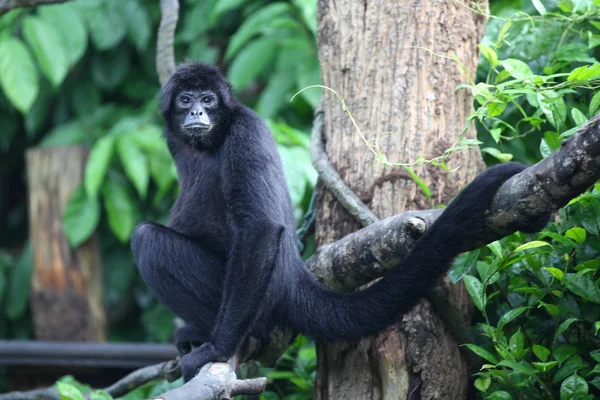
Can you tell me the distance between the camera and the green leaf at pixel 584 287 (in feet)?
12.7

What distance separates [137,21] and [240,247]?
205 inches

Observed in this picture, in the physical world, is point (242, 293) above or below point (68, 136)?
above

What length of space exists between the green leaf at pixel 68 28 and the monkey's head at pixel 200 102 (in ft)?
10.4

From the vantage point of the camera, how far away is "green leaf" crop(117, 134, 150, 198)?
7535 millimetres

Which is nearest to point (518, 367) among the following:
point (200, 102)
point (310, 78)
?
point (200, 102)

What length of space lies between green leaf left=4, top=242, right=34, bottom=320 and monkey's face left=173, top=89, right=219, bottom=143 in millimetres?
4790

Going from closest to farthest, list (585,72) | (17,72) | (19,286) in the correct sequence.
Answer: (585,72), (17,72), (19,286)

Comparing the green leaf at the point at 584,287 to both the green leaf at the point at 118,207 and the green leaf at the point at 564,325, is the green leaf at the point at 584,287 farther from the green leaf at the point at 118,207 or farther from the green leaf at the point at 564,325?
the green leaf at the point at 118,207

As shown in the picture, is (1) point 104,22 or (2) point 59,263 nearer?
(1) point 104,22

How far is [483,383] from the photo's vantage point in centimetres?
410

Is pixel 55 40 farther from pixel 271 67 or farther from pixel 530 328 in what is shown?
pixel 530 328

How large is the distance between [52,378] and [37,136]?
3156mm

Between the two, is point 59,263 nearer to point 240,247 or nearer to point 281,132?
point 281,132

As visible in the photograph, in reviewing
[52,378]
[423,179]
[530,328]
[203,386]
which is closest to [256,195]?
[423,179]
